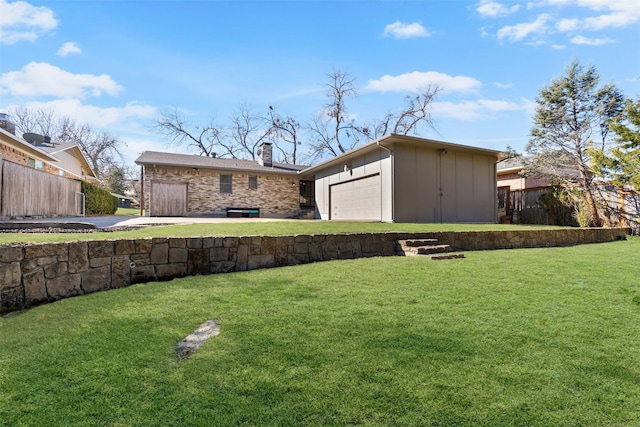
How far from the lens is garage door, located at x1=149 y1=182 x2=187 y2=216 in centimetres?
1570

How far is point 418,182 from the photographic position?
11.9m

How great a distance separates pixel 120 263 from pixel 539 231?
9.35 m

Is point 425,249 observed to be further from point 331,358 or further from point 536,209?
point 536,209

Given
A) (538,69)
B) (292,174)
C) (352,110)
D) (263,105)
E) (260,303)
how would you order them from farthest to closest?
(263,105) → (352,110) → (292,174) → (538,69) → (260,303)

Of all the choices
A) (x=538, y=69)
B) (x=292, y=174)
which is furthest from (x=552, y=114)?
(x=292, y=174)

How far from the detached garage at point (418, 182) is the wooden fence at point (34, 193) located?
37.6ft

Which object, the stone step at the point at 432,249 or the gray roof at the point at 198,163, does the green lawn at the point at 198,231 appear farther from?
the gray roof at the point at 198,163

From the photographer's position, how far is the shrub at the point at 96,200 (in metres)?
16.8

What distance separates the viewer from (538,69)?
49.5 ft

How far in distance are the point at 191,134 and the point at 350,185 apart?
21.0 metres

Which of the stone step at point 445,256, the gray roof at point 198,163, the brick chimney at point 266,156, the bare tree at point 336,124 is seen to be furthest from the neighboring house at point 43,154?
the bare tree at point 336,124

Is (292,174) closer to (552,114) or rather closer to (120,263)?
(552,114)

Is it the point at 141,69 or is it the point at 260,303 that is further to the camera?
the point at 141,69

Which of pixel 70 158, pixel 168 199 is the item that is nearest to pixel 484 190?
pixel 168 199
